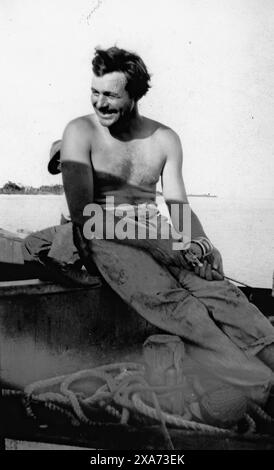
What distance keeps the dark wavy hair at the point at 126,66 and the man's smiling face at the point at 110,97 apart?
0.08 ft

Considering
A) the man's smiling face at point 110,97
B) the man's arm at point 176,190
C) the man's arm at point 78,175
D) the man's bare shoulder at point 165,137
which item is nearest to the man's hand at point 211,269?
the man's arm at point 176,190

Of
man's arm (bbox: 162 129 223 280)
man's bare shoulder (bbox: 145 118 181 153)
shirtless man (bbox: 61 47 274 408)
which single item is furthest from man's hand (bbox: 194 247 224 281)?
man's bare shoulder (bbox: 145 118 181 153)

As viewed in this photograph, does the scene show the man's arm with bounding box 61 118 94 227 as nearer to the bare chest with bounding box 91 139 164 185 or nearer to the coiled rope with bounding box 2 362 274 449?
the bare chest with bounding box 91 139 164 185

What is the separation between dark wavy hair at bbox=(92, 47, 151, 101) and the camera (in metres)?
2.81

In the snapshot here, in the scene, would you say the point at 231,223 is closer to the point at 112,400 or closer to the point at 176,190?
the point at 176,190

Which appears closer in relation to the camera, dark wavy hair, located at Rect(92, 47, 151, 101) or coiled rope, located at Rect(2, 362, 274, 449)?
coiled rope, located at Rect(2, 362, 274, 449)

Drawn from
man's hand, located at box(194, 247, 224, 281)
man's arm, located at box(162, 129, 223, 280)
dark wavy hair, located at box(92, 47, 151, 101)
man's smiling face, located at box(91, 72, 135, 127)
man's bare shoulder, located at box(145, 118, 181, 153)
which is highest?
dark wavy hair, located at box(92, 47, 151, 101)

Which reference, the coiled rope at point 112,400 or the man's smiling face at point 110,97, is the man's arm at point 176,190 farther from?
the coiled rope at point 112,400

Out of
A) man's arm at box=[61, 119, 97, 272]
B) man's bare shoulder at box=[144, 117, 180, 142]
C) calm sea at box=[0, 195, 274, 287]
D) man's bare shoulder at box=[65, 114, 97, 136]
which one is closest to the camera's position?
man's arm at box=[61, 119, 97, 272]

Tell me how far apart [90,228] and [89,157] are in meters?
0.37

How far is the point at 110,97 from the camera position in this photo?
281 cm

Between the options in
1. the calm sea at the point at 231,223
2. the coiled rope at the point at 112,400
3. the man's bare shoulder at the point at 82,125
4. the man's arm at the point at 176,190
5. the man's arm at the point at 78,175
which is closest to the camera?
the coiled rope at the point at 112,400

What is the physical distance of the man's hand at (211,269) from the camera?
2686mm

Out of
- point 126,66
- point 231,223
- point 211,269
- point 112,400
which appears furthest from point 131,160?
point 112,400
